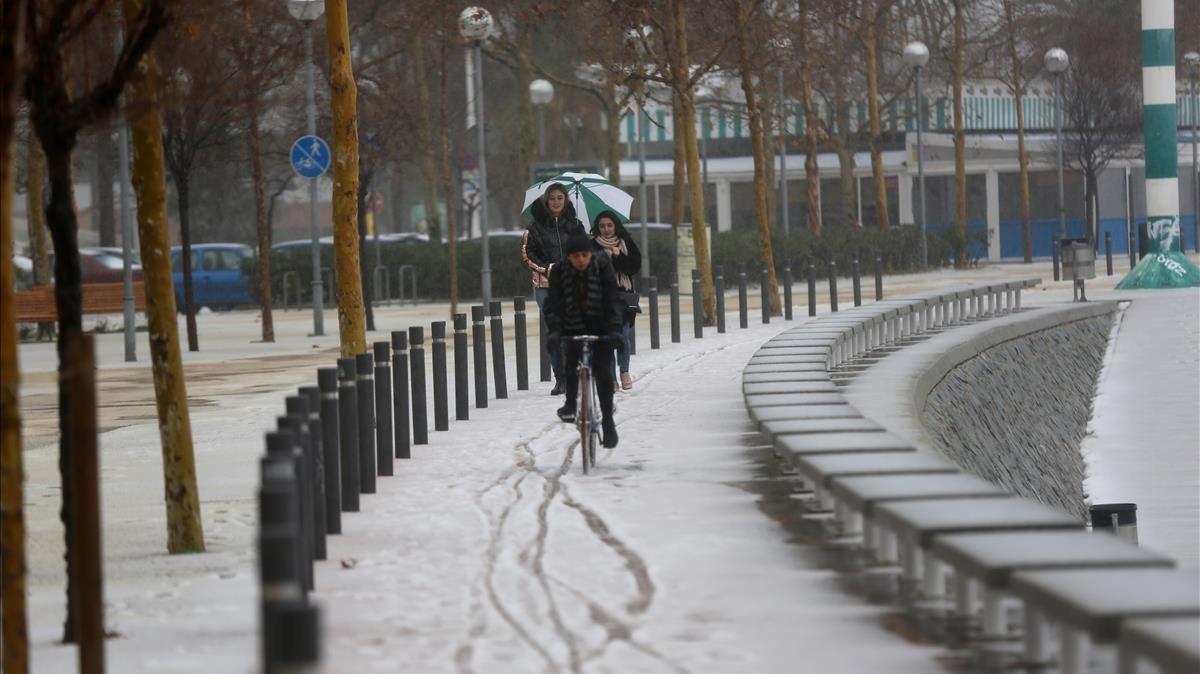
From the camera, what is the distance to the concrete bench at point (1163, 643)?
5438 mm

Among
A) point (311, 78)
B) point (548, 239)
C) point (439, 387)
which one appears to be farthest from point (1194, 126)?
point (439, 387)

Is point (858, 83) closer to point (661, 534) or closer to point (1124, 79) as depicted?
point (1124, 79)

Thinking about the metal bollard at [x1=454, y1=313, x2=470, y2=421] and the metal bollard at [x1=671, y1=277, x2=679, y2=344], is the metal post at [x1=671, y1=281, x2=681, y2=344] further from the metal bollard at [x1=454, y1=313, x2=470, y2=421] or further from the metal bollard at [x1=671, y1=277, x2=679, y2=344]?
the metal bollard at [x1=454, y1=313, x2=470, y2=421]

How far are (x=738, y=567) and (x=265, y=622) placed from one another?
4205 millimetres

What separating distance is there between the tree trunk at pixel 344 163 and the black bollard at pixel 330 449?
18.2ft

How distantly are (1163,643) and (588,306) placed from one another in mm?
7702

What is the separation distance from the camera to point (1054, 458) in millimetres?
22719

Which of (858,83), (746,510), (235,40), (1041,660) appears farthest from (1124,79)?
(1041,660)

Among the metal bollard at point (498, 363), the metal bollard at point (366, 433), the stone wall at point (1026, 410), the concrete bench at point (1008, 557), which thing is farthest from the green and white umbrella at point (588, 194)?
the concrete bench at point (1008, 557)

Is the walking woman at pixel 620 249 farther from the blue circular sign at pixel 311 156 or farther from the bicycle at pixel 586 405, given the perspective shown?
the blue circular sign at pixel 311 156

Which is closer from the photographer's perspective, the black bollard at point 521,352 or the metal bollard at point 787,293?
the black bollard at point 521,352

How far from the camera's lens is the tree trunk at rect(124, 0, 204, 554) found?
32.8 ft

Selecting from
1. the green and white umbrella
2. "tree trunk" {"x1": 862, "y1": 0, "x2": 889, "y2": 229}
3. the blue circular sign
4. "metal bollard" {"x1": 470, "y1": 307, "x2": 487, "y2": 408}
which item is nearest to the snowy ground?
"metal bollard" {"x1": 470, "y1": 307, "x2": 487, "y2": 408}

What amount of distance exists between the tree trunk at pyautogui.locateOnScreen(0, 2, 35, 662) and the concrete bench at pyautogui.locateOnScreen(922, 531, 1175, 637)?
10.4 feet
